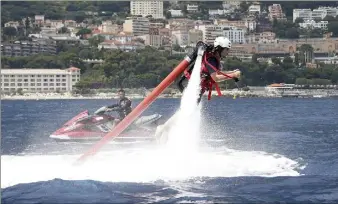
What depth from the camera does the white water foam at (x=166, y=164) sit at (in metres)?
20.2

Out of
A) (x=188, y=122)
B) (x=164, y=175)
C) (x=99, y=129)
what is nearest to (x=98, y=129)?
(x=99, y=129)

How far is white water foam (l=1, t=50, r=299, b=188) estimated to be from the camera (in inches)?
795

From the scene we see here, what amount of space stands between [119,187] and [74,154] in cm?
587

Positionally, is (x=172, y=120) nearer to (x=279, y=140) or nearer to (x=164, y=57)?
(x=279, y=140)

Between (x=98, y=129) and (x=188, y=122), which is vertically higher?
(x=188, y=122)

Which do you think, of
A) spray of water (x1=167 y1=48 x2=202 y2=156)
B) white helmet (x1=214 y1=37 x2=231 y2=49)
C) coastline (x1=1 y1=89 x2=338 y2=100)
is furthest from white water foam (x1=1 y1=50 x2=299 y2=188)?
coastline (x1=1 y1=89 x2=338 y2=100)

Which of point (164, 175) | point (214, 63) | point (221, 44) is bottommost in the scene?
point (164, 175)

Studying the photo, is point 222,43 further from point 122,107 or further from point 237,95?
point 237,95

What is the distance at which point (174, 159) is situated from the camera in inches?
856

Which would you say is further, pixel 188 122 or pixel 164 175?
pixel 188 122

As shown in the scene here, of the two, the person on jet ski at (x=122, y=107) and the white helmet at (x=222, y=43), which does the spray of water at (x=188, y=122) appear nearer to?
the white helmet at (x=222, y=43)

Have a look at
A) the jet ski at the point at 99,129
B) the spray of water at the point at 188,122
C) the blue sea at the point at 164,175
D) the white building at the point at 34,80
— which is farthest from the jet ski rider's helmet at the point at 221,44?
the white building at the point at 34,80

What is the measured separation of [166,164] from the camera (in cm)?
2138

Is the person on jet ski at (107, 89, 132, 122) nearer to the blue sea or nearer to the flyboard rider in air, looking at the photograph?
the blue sea
